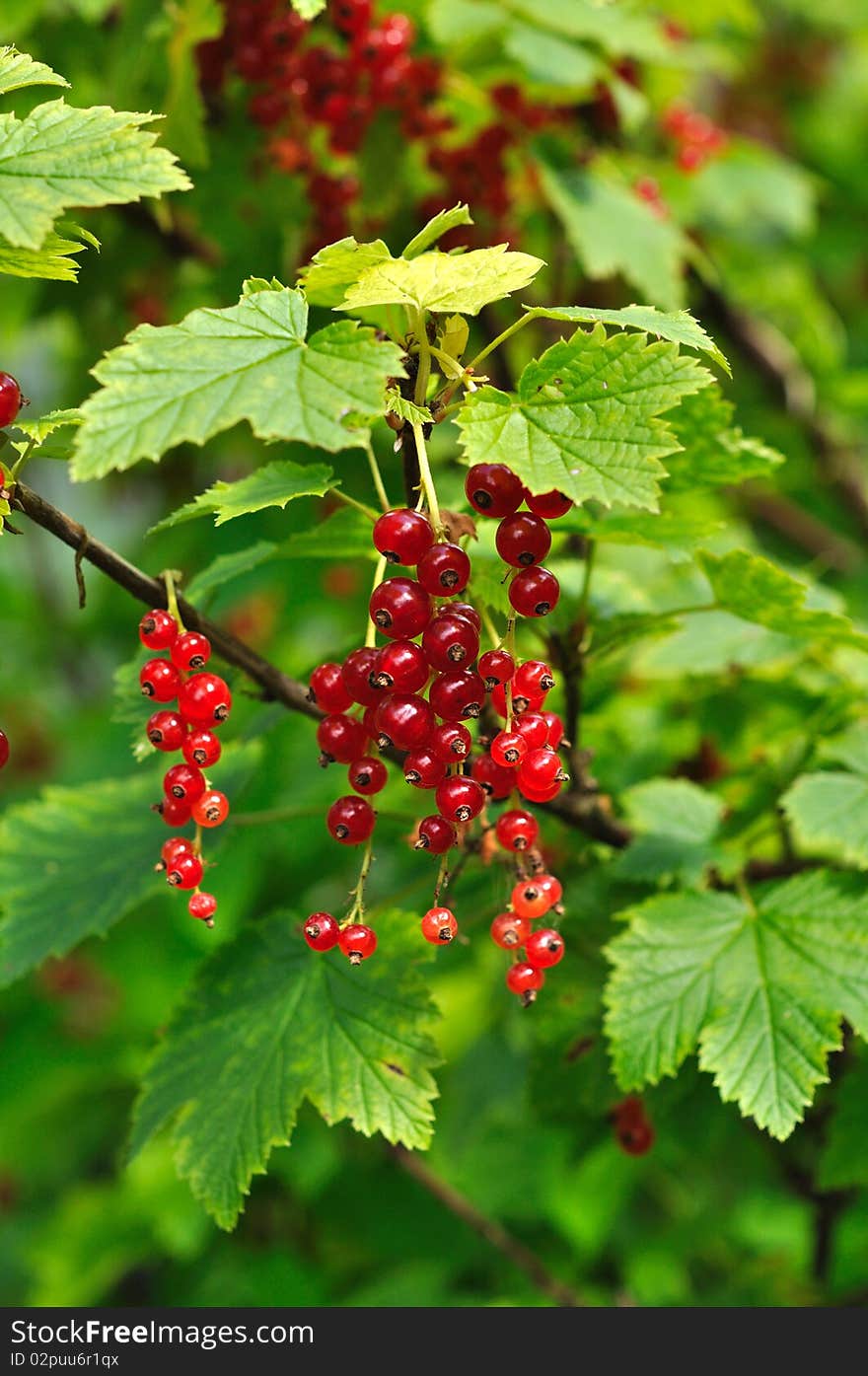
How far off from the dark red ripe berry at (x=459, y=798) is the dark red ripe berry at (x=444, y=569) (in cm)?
18

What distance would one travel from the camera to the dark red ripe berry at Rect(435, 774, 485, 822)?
108cm

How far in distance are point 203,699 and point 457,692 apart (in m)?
0.29

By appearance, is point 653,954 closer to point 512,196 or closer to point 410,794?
point 410,794

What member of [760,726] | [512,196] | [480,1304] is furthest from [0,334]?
[480,1304]

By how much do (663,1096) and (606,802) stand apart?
0.43 meters

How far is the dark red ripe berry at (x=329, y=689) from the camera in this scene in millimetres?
1195

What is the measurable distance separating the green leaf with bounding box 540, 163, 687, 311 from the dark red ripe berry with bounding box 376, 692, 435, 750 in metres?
1.34

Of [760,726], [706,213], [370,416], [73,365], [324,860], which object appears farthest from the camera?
[706,213]

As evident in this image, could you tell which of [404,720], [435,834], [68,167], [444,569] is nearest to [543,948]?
[435,834]

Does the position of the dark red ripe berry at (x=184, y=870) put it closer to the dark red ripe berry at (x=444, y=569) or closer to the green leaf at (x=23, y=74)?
the dark red ripe berry at (x=444, y=569)

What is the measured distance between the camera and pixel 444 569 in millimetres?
1030

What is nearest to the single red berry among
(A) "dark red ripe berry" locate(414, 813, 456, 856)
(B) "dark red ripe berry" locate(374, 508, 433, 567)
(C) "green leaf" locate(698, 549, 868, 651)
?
(A) "dark red ripe berry" locate(414, 813, 456, 856)

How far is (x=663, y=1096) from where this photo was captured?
5.46 ft

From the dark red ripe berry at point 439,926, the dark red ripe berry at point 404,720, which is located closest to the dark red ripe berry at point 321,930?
the dark red ripe berry at point 439,926
